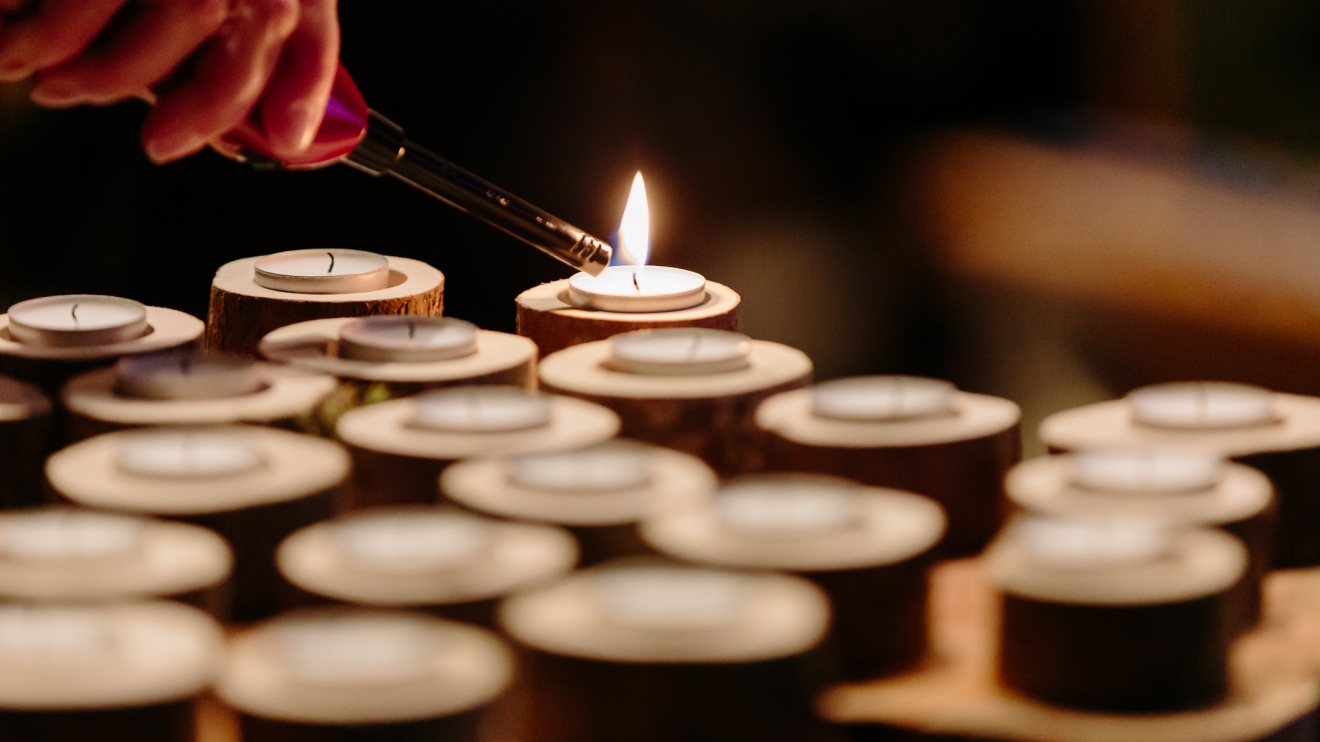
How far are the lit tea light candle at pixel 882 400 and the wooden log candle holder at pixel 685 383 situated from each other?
6 cm

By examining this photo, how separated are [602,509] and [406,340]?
0.35m

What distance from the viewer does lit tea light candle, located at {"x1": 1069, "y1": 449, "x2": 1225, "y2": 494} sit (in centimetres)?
91

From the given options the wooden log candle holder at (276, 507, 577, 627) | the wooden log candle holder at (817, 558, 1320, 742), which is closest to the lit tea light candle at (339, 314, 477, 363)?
the wooden log candle holder at (276, 507, 577, 627)

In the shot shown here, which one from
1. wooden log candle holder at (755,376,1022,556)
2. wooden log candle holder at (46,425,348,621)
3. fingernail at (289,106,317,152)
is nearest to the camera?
wooden log candle holder at (46,425,348,621)

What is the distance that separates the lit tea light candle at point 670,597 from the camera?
2.39ft

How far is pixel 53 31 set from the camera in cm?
95

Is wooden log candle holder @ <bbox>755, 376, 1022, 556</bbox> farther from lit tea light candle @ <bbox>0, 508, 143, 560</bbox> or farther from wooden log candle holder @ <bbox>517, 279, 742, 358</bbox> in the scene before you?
lit tea light candle @ <bbox>0, 508, 143, 560</bbox>

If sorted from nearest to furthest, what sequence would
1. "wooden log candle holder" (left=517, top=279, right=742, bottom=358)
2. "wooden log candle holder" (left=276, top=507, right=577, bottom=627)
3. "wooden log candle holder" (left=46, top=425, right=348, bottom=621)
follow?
"wooden log candle holder" (left=276, top=507, right=577, bottom=627), "wooden log candle holder" (left=46, top=425, right=348, bottom=621), "wooden log candle holder" (left=517, top=279, right=742, bottom=358)

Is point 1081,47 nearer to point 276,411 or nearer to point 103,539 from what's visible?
point 276,411

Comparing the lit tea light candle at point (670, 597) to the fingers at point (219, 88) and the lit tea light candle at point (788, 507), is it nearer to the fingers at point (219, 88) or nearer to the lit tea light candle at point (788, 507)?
the lit tea light candle at point (788, 507)

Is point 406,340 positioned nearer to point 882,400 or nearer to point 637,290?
point 637,290

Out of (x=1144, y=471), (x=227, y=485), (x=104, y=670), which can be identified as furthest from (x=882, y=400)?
(x=104, y=670)

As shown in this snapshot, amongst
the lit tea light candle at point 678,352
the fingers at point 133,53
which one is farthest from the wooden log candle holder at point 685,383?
the fingers at point 133,53

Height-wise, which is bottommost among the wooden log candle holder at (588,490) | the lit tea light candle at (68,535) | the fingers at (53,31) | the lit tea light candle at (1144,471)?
the lit tea light candle at (68,535)
